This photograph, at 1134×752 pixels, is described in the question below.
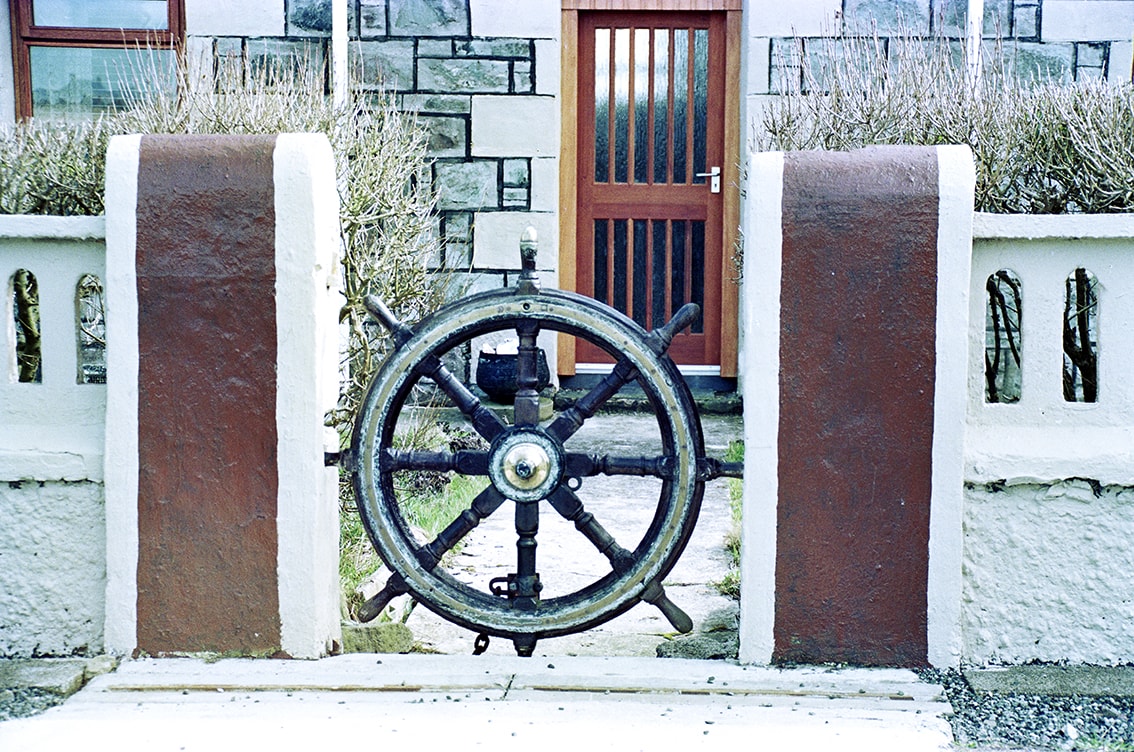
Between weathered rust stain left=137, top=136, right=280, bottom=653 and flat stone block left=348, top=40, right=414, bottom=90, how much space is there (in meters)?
4.73

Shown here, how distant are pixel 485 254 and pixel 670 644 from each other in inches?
171

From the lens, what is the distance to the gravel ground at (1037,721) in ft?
10.6

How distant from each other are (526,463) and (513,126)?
4.92m

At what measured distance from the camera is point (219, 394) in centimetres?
370

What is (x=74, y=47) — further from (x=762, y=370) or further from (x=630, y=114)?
(x=762, y=370)

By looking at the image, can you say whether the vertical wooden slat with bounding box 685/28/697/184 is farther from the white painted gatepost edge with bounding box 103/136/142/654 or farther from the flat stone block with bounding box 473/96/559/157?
the white painted gatepost edge with bounding box 103/136/142/654

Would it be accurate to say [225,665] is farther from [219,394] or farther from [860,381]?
[860,381]

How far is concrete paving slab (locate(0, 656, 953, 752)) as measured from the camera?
322 centimetres

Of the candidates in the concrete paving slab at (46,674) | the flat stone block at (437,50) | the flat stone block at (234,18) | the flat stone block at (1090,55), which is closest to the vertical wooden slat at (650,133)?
the flat stone block at (437,50)

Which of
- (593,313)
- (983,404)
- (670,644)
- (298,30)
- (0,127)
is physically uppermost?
(298,30)

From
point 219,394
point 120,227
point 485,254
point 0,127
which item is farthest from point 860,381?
point 485,254

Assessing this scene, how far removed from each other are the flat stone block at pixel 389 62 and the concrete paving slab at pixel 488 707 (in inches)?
208

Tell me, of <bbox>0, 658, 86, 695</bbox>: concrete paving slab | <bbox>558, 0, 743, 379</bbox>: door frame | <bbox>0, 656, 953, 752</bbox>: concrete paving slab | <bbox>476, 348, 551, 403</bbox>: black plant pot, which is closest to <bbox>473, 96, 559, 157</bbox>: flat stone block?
<bbox>558, 0, 743, 379</bbox>: door frame

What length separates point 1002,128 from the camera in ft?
15.9
